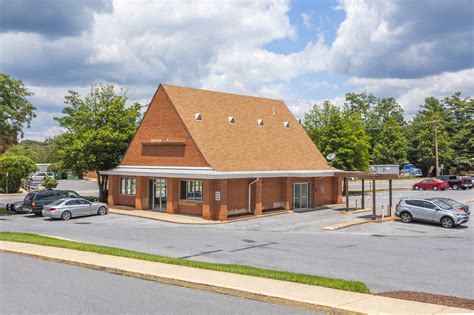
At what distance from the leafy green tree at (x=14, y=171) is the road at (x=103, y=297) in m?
45.1

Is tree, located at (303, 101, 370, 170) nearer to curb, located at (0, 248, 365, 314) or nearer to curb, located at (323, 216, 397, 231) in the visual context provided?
curb, located at (323, 216, 397, 231)

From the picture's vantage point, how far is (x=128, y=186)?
40.1m

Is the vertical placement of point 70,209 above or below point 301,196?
below

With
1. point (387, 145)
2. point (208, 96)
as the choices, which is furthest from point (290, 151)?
point (387, 145)

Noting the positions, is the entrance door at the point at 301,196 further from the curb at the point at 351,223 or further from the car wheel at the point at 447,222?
the car wheel at the point at 447,222

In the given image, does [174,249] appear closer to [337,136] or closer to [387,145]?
[337,136]

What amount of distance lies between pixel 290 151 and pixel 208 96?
8085mm

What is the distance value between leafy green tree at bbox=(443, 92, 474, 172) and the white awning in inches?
2404

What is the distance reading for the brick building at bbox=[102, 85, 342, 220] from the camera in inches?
1307

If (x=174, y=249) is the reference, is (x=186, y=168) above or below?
above

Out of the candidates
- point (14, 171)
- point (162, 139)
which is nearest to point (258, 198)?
point (162, 139)

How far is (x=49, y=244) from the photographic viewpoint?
19094 millimetres

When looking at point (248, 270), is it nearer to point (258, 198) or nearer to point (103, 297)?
point (103, 297)

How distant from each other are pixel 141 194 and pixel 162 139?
4678 millimetres
